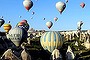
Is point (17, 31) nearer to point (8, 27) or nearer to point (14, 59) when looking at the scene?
point (8, 27)

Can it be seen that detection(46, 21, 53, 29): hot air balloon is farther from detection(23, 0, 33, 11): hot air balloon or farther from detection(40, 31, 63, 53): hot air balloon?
detection(40, 31, 63, 53): hot air balloon

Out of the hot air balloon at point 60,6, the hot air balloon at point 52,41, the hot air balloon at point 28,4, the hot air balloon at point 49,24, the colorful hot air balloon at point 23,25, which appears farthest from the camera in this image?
the colorful hot air balloon at point 23,25

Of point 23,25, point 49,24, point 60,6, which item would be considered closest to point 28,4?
point 60,6

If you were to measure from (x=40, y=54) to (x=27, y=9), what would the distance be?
1204cm

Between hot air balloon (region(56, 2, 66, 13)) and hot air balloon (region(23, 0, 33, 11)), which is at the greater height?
hot air balloon (region(23, 0, 33, 11))

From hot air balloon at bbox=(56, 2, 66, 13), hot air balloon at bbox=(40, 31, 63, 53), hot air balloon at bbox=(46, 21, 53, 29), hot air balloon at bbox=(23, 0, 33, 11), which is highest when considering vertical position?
hot air balloon at bbox=(23, 0, 33, 11)

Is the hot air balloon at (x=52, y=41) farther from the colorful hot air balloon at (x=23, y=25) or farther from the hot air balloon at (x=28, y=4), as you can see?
the colorful hot air balloon at (x=23, y=25)

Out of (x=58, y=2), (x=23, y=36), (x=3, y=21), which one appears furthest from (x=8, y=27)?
(x=58, y=2)

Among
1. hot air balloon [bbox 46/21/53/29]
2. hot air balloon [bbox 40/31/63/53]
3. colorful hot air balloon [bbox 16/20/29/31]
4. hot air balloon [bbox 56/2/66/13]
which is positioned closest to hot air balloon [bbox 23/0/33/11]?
hot air balloon [bbox 56/2/66/13]

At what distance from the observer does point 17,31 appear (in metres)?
57.9

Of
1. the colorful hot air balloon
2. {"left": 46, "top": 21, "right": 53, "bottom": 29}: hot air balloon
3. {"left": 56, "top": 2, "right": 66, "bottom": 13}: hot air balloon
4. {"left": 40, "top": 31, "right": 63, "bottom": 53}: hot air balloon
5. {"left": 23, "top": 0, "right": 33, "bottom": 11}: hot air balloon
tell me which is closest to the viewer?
{"left": 40, "top": 31, "right": 63, "bottom": 53}: hot air balloon

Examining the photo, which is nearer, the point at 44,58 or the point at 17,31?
the point at 44,58

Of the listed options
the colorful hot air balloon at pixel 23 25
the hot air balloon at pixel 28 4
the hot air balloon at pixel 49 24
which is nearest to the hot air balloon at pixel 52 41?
the hot air balloon at pixel 28 4

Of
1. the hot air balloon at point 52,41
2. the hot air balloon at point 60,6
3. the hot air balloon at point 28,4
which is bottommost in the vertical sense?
the hot air balloon at point 52,41
